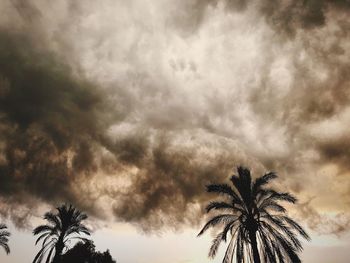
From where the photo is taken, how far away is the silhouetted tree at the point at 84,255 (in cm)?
3697

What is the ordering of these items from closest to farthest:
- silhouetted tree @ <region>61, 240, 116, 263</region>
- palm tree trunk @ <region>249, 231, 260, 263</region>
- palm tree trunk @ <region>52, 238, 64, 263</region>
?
1. palm tree trunk @ <region>249, 231, 260, 263</region>
2. palm tree trunk @ <region>52, 238, 64, 263</region>
3. silhouetted tree @ <region>61, 240, 116, 263</region>

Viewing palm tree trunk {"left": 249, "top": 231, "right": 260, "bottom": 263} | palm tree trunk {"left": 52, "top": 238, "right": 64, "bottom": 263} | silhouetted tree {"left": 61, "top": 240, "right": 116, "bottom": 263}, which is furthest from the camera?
silhouetted tree {"left": 61, "top": 240, "right": 116, "bottom": 263}

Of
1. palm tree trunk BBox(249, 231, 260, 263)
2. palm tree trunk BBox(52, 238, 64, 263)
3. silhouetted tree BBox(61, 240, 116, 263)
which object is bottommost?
palm tree trunk BBox(249, 231, 260, 263)

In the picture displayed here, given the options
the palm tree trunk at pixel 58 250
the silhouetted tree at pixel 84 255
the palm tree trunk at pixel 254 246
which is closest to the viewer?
the palm tree trunk at pixel 254 246

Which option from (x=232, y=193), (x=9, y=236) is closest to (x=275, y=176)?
(x=232, y=193)

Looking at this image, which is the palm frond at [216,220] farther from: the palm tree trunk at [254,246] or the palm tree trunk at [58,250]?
the palm tree trunk at [58,250]

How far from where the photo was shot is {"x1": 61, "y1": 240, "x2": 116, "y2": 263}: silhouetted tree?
3697cm

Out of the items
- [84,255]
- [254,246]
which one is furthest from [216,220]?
[84,255]

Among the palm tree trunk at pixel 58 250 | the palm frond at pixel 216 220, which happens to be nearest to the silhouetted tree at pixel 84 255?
the palm tree trunk at pixel 58 250

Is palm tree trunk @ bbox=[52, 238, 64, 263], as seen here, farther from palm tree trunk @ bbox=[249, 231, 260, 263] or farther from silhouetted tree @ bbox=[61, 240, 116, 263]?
palm tree trunk @ bbox=[249, 231, 260, 263]

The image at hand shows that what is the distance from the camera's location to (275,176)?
18.5 metres

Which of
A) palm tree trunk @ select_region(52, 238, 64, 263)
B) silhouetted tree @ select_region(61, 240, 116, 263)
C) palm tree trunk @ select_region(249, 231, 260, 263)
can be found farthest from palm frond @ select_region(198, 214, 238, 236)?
silhouetted tree @ select_region(61, 240, 116, 263)

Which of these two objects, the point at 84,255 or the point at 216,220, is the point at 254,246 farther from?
the point at 84,255

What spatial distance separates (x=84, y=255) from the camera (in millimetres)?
37969
